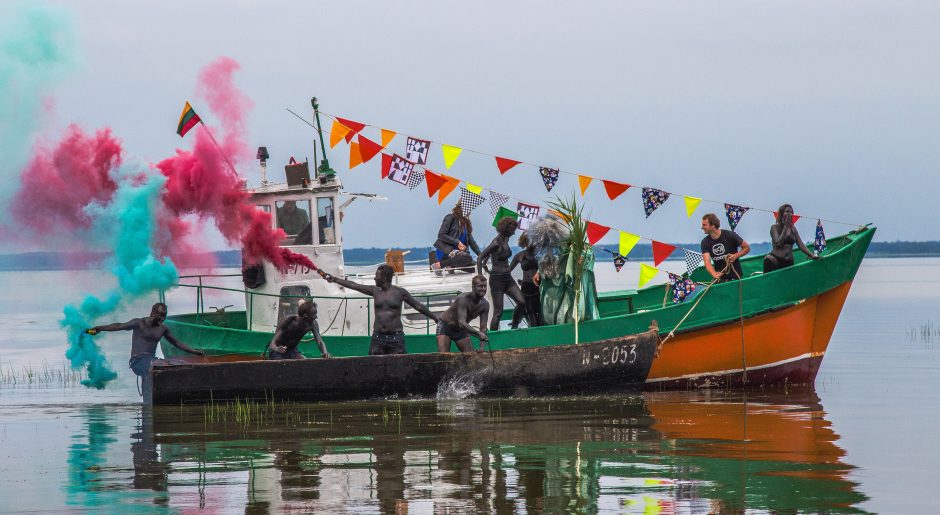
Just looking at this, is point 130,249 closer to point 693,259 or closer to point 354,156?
point 354,156

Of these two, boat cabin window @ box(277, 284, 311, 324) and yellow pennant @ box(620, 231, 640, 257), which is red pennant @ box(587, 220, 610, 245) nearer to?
yellow pennant @ box(620, 231, 640, 257)

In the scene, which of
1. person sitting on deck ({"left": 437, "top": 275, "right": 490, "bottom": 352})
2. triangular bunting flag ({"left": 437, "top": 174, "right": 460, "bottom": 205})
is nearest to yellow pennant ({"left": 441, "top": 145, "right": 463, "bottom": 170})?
triangular bunting flag ({"left": 437, "top": 174, "right": 460, "bottom": 205})

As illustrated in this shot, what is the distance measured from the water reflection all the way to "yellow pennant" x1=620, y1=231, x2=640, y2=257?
3251mm

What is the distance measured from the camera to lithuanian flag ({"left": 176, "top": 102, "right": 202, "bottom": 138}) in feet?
62.1

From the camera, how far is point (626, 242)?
19.6 metres

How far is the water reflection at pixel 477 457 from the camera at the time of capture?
9.87 metres

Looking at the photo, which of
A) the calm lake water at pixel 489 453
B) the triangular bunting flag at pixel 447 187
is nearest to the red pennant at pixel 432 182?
the triangular bunting flag at pixel 447 187

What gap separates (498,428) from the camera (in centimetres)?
1407

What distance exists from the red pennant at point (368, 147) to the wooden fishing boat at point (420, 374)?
4.85 m

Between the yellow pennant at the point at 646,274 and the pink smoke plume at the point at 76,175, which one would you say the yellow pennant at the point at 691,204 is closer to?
the yellow pennant at the point at 646,274

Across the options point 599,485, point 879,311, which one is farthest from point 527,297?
point 879,311

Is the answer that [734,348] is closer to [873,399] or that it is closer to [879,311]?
[873,399]

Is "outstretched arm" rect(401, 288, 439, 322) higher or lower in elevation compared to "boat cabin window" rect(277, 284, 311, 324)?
lower

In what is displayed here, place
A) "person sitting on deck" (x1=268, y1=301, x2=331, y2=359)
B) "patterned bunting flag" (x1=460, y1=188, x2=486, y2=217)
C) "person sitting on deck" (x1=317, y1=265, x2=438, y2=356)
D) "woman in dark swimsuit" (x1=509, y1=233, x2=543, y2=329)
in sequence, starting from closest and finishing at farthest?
"person sitting on deck" (x1=317, y1=265, x2=438, y2=356) < "person sitting on deck" (x1=268, y1=301, x2=331, y2=359) < "woman in dark swimsuit" (x1=509, y1=233, x2=543, y2=329) < "patterned bunting flag" (x1=460, y1=188, x2=486, y2=217)
